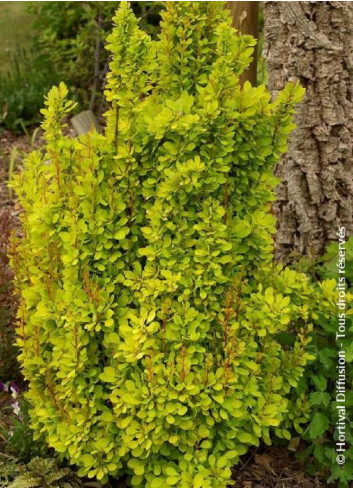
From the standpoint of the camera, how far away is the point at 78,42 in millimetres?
6969

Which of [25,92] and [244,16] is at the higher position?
[244,16]

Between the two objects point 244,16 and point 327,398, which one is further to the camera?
point 244,16

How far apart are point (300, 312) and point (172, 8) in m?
1.23

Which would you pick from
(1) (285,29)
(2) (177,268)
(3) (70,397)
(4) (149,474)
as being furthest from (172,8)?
(4) (149,474)

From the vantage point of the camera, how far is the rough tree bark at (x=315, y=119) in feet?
11.8

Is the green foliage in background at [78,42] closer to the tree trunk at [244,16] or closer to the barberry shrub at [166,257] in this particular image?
the tree trunk at [244,16]

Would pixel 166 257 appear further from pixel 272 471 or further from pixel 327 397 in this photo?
pixel 272 471

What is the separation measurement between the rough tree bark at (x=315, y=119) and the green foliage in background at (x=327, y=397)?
0.45 metres

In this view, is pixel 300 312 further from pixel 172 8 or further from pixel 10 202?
pixel 10 202

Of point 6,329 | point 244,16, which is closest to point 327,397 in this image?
point 6,329

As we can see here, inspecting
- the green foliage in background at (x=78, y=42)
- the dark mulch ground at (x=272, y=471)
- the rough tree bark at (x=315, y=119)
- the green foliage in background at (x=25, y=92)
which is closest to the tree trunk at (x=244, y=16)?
the rough tree bark at (x=315, y=119)

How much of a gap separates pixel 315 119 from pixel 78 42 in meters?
3.86

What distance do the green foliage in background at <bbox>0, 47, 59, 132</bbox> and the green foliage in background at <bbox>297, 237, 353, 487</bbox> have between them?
14.1 ft

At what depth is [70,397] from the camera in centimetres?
285
